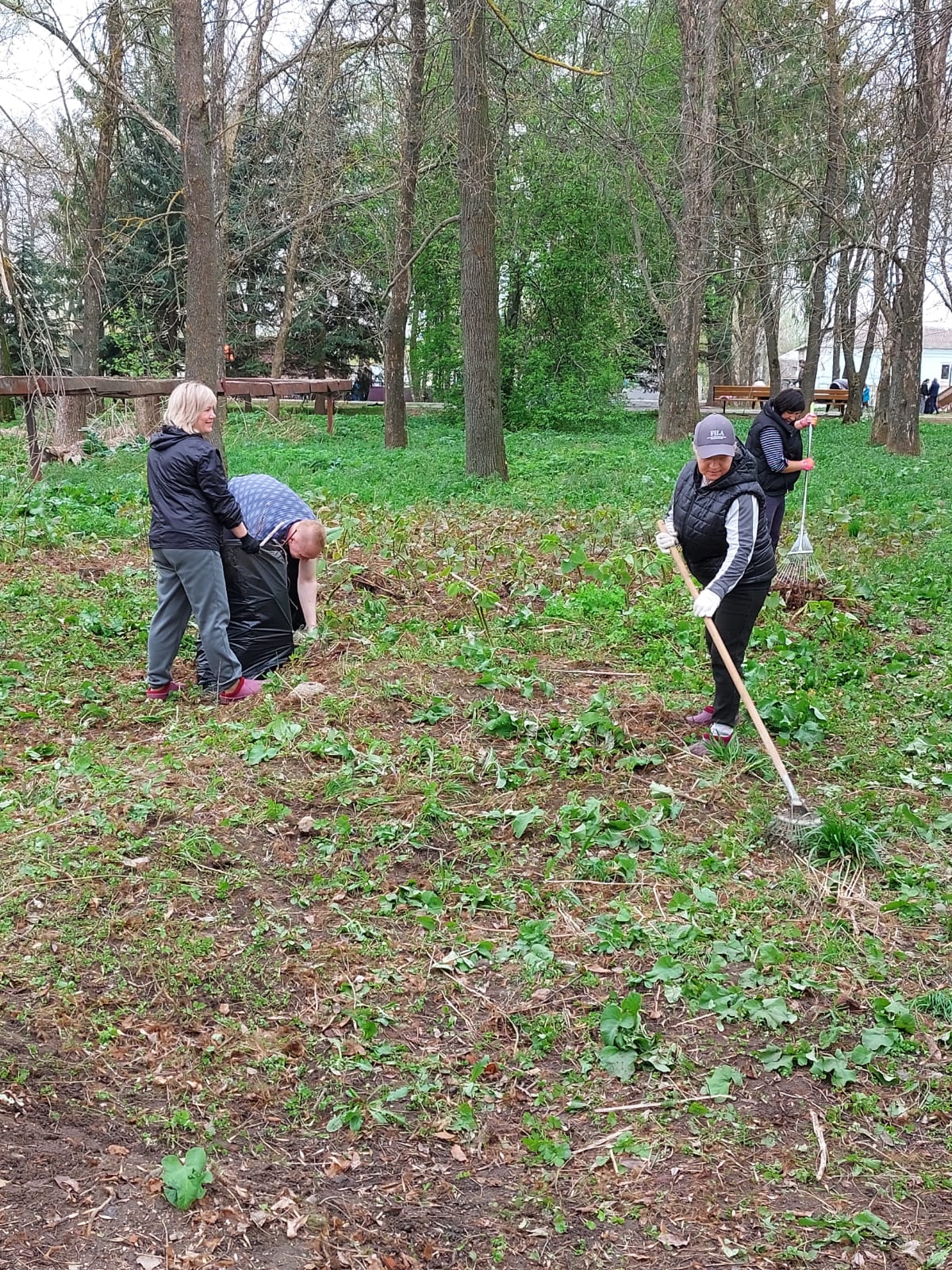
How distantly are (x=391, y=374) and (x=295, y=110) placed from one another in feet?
17.1

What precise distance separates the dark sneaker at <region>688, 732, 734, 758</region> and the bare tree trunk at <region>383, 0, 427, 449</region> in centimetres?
925

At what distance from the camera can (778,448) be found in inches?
282

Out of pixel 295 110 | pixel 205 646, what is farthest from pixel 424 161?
pixel 205 646

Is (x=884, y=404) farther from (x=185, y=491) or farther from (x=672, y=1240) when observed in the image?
(x=672, y=1240)

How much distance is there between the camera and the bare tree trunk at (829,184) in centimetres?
1519

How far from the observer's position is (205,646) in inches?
226

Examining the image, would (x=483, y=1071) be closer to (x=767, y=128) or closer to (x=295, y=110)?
(x=295, y=110)

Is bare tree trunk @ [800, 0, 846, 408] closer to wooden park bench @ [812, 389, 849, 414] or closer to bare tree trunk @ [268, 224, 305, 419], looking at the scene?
wooden park bench @ [812, 389, 849, 414]

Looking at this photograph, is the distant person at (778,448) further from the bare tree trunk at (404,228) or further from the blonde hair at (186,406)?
the bare tree trunk at (404,228)

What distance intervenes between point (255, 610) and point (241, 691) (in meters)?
0.51

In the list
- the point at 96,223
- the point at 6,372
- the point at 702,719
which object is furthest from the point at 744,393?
the point at 702,719

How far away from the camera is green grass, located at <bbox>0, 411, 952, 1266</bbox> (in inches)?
120

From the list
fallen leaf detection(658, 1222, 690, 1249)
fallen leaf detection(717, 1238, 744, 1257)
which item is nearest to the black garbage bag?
fallen leaf detection(658, 1222, 690, 1249)

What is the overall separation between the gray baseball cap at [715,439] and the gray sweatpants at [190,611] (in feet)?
8.22
